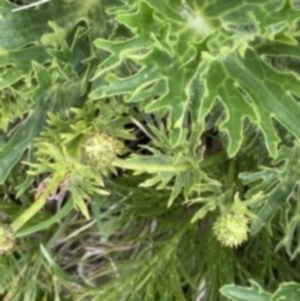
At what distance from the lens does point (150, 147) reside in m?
1.79

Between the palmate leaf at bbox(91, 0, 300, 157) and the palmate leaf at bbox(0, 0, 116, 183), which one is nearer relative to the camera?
the palmate leaf at bbox(91, 0, 300, 157)

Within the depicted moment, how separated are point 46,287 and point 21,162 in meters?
0.29

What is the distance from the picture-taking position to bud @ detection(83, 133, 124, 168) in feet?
5.33

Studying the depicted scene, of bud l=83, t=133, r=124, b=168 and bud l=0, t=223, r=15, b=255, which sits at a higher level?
bud l=83, t=133, r=124, b=168

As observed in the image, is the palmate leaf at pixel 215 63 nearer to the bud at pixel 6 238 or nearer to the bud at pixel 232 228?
the bud at pixel 232 228

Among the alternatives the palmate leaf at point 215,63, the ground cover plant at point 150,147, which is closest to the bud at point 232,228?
the ground cover plant at point 150,147

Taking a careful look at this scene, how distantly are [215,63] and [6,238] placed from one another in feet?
1.69

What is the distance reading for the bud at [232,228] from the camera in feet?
5.39

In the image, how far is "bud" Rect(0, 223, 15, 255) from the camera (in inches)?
66.0

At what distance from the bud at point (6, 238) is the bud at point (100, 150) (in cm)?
21

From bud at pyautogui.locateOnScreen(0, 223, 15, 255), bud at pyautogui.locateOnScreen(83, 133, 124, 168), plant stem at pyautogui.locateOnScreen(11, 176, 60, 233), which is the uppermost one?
bud at pyautogui.locateOnScreen(83, 133, 124, 168)

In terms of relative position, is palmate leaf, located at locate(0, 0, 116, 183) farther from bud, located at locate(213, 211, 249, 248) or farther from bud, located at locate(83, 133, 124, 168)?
bud, located at locate(213, 211, 249, 248)

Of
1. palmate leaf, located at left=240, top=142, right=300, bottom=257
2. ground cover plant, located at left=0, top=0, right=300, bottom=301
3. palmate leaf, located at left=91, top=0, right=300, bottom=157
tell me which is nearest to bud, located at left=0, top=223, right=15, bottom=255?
ground cover plant, located at left=0, top=0, right=300, bottom=301

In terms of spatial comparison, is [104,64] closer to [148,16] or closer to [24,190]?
[148,16]
